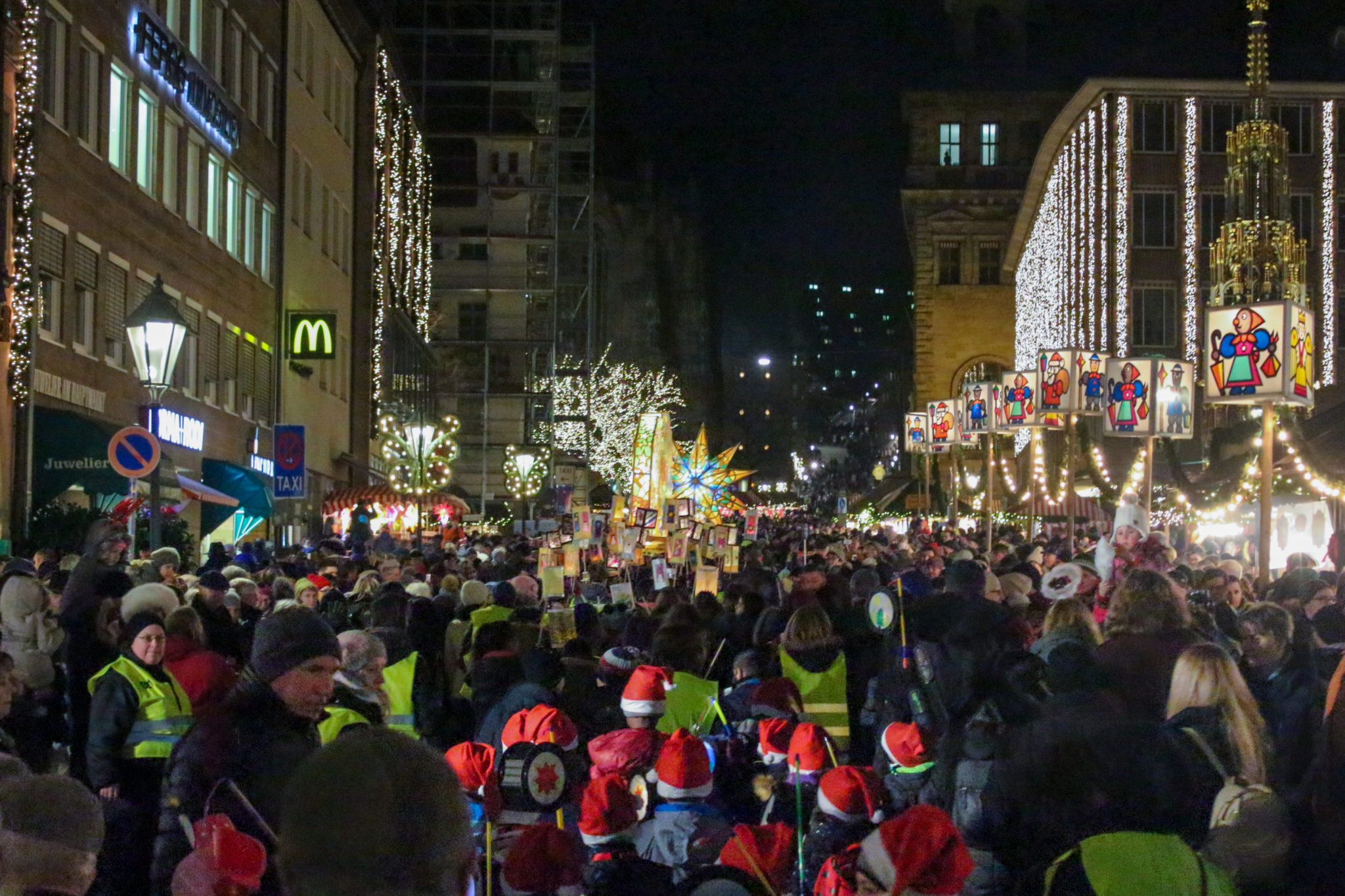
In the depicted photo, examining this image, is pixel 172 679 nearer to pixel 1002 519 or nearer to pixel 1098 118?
pixel 1002 519

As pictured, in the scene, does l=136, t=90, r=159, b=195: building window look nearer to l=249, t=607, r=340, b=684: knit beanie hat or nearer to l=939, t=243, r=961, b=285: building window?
l=249, t=607, r=340, b=684: knit beanie hat

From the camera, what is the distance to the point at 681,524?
25.5 meters

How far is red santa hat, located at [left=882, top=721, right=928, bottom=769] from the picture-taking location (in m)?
7.14

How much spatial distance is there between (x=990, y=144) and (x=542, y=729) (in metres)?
80.0

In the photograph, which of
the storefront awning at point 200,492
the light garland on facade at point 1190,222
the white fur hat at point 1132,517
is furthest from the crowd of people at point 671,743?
the light garland on facade at point 1190,222

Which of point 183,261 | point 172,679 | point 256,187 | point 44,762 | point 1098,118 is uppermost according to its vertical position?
point 1098,118

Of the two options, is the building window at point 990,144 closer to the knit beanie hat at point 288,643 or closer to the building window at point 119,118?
the building window at point 119,118

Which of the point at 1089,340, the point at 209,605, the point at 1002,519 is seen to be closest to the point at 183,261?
the point at 209,605

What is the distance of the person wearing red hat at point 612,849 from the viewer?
19.7 feet

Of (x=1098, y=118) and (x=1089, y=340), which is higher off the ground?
(x=1098, y=118)

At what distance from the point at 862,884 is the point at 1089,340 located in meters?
54.9

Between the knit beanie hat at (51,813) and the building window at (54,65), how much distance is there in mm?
19103

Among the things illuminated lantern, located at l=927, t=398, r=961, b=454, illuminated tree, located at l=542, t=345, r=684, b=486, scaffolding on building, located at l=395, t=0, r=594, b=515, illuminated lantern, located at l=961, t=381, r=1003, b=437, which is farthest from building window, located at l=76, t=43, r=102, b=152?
scaffolding on building, located at l=395, t=0, r=594, b=515

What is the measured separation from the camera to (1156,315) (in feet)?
184
